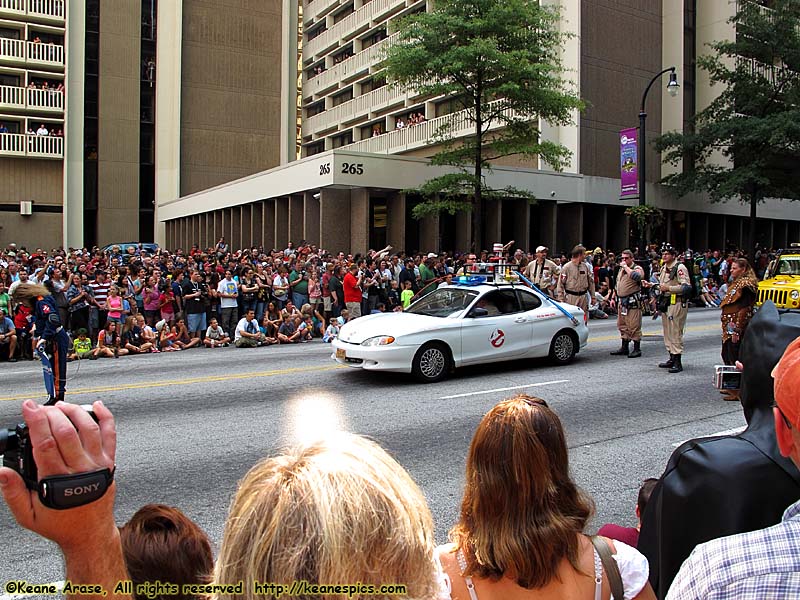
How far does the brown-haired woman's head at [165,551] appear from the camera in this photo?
222 cm

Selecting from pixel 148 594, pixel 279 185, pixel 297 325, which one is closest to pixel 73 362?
pixel 297 325

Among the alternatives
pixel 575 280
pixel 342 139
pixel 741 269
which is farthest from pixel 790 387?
pixel 342 139

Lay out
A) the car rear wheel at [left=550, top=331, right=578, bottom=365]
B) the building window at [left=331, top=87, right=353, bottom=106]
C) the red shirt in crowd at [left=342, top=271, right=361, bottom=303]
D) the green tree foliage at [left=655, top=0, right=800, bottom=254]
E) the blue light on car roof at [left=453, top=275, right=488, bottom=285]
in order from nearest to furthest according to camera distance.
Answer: the blue light on car roof at [left=453, top=275, right=488, bottom=285] → the car rear wheel at [left=550, top=331, right=578, bottom=365] → the red shirt in crowd at [left=342, top=271, right=361, bottom=303] → the green tree foliage at [left=655, top=0, right=800, bottom=254] → the building window at [left=331, top=87, right=353, bottom=106]

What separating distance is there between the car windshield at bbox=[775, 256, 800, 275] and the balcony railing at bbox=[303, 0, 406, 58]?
31.5m

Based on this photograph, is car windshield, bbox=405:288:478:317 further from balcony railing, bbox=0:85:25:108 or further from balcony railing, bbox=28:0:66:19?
balcony railing, bbox=28:0:66:19

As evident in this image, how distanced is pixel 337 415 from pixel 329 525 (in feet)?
25.3

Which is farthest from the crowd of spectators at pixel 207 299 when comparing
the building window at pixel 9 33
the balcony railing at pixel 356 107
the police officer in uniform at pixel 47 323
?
the building window at pixel 9 33

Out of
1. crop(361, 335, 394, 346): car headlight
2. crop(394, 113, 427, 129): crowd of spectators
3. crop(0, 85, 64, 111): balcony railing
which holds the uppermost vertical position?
crop(0, 85, 64, 111): balcony railing

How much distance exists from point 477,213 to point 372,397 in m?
15.6

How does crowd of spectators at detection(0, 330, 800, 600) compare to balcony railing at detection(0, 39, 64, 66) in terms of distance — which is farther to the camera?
balcony railing at detection(0, 39, 64, 66)

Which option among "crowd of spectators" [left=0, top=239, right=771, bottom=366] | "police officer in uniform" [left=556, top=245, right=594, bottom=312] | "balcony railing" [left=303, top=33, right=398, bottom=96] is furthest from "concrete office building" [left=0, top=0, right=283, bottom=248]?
"police officer in uniform" [left=556, top=245, right=594, bottom=312]

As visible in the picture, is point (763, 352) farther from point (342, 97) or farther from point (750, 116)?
point (342, 97)

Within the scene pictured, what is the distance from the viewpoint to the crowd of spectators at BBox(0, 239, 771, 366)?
50.9ft

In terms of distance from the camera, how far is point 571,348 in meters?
13.1
